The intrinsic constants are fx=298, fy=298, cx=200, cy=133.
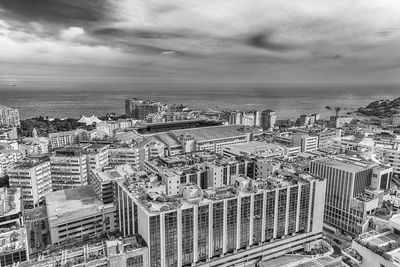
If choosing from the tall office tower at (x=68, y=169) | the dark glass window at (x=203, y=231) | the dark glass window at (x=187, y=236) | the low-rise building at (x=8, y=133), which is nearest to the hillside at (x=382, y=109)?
the tall office tower at (x=68, y=169)

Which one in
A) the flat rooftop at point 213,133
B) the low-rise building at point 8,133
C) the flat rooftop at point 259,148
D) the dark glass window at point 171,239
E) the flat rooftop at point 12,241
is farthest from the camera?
the low-rise building at point 8,133

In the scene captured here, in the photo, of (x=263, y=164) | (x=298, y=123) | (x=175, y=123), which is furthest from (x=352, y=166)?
(x=298, y=123)

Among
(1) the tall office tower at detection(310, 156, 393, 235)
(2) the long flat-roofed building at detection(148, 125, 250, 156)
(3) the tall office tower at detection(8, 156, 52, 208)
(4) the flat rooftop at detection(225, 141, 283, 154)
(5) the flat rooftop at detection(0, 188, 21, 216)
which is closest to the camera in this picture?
(5) the flat rooftop at detection(0, 188, 21, 216)

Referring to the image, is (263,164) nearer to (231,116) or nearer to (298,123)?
(231,116)

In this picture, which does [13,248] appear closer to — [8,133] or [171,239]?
[171,239]

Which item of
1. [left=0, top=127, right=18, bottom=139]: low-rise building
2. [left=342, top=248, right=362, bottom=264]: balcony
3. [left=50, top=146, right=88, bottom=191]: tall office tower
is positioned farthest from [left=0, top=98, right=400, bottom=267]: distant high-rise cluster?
[left=0, top=127, right=18, bottom=139]: low-rise building

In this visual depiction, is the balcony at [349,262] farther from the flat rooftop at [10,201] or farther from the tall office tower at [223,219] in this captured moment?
the flat rooftop at [10,201]

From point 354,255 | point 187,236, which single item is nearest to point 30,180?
point 187,236

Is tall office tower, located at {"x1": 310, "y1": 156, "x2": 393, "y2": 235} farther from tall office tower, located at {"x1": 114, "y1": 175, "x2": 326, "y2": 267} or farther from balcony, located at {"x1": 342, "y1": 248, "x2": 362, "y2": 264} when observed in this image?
balcony, located at {"x1": 342, "y1": 248, "x2": 362, "y2": 264}
